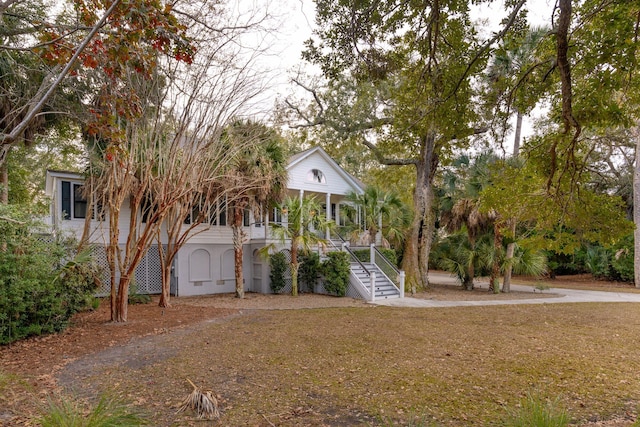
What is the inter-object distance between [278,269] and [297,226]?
2.48 meters

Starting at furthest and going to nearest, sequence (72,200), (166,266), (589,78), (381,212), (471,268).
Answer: (471,268), (381,212), (72,200), (166,266), (589,78)

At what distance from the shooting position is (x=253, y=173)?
1315cm

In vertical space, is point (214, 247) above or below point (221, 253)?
above

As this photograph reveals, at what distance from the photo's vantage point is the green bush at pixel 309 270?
52.5ft

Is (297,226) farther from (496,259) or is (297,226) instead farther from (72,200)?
(496,259)

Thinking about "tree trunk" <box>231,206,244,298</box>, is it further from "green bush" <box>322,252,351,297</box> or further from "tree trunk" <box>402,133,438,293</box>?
"tree trunk" <box>402,133,438,293</box>

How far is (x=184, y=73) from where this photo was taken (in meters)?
9.07

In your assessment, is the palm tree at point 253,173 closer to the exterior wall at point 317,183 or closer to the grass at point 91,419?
the exterior wall at point 317,183

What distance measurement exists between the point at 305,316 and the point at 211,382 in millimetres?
5541

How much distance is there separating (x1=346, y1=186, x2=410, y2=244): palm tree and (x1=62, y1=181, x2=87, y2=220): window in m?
10.7

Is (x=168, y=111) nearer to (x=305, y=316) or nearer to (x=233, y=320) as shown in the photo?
(x=233, y=320)

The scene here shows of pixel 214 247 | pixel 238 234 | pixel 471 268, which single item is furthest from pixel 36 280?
pixel 471 268

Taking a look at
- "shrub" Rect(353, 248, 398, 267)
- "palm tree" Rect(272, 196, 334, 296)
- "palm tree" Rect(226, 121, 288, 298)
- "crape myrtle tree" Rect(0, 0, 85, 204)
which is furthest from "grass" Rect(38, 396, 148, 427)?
"shrub" Rect(353, 248, 398, 267)

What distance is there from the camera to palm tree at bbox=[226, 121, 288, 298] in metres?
12.1
